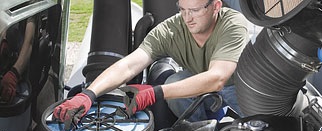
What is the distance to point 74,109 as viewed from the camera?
1978mm

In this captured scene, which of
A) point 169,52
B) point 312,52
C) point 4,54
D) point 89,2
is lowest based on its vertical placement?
point 89,2

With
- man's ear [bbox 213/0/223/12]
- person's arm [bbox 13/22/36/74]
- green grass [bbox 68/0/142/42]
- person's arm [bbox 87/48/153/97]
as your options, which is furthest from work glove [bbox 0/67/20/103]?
green grass [bbox 68/0/142/42]

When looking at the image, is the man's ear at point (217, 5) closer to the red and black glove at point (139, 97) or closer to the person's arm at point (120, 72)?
the person's arm at point (120, 72)

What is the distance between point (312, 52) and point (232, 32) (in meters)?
1.07

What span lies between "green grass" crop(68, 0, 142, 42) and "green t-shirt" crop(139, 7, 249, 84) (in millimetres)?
2623

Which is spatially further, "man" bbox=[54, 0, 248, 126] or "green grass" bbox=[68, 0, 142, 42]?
"green grass" bbox=[68, 0, 142, 42]

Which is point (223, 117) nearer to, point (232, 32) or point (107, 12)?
point (232, 32)

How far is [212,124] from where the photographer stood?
1.91 m

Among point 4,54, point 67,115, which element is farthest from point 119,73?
point 4,54

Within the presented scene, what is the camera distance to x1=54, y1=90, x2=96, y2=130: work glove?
1.92m

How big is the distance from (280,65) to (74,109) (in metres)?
0.83

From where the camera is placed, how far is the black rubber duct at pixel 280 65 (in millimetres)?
1465

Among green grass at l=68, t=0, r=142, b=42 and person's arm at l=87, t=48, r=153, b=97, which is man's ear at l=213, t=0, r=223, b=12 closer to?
person's arm at l=87, t=48, r=153, b=97

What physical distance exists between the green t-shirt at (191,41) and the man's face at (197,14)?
83mm
